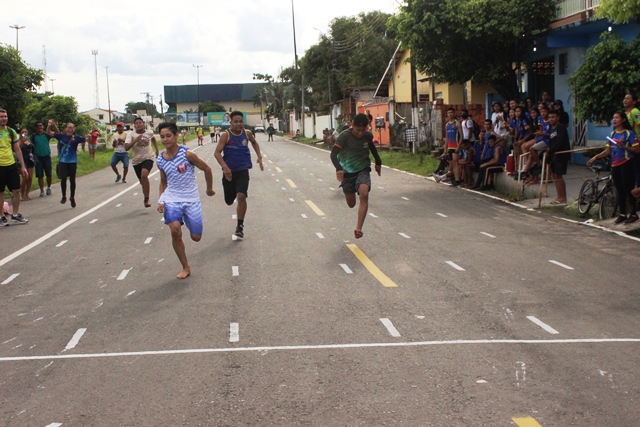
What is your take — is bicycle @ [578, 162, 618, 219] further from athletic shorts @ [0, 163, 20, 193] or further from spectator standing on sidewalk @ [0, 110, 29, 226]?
athletic shorts @ [0, 163, 20, 193]

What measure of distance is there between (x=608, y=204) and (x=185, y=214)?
7573 mm

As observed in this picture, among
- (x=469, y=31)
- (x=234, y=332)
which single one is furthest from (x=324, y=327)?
(x=469, y=31)

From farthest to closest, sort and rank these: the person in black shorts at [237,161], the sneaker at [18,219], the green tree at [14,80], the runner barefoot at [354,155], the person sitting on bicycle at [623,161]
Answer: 1. the green tree at [14,80]
2. the sneaker at [18,219]
3. the person sitting on bicycle at [623,161]
4. the person in black shorts at [237,161]
5. the runner barefoot at [354,155]

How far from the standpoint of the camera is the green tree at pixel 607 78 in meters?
15.7

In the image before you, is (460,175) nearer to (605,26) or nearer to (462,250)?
(605,26)

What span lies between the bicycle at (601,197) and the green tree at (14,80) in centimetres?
1820

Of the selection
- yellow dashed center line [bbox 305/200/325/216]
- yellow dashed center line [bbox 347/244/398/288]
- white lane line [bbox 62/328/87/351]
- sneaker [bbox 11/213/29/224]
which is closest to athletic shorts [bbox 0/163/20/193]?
sneaker [bbox 11/213/29/224]

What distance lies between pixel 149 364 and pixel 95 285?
3.24 meters

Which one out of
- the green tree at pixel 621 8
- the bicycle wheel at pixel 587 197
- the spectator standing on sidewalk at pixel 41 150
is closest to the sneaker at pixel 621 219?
the bicycle wheel at pixel 587 197

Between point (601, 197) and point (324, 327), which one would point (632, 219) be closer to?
point (601, 197)

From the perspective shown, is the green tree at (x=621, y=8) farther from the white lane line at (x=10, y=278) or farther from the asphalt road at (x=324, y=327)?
the white lane line at (x=10, y=278)

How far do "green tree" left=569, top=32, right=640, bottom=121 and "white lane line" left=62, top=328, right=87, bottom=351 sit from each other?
1227 cm

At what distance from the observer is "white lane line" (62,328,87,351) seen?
6492mm

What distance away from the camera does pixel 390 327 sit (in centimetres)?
685
